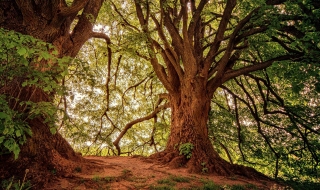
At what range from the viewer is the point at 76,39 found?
20.9 feet

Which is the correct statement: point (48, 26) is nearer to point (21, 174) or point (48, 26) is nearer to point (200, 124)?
point (21, 174)

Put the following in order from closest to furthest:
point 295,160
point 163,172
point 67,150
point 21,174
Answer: point 21,174, point 67,150, point 163,172, point 295,160

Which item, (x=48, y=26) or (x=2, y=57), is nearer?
(x=2, y=57)

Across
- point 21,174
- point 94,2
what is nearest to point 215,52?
point 94,2

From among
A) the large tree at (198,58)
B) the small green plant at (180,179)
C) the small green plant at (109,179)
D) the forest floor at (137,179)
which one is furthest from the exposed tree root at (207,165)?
the small green plant at (109,179)

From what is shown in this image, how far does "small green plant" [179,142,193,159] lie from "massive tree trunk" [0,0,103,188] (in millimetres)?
3450

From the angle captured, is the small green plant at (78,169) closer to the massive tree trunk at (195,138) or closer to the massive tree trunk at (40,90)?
the massive tree trunk at (40,90)

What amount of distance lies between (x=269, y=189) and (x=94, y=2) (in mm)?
6914

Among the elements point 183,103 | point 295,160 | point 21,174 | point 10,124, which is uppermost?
point 183,103

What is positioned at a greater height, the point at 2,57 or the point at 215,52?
the point at 215,52

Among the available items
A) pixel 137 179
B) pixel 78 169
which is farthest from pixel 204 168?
pixel 78 169

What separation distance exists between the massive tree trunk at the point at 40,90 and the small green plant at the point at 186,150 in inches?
136

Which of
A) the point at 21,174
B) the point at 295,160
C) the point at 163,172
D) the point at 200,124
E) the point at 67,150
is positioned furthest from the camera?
the point at 295,160

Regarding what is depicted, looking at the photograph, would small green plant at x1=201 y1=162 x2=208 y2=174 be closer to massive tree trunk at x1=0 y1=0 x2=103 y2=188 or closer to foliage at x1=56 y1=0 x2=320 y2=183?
foliage at x1=56 y1=0 x2=320 y2=183
